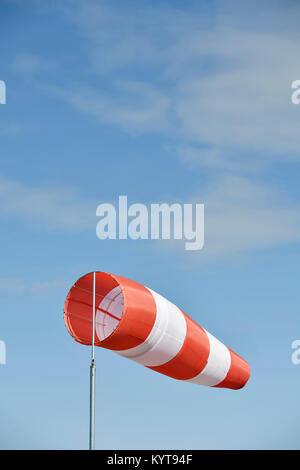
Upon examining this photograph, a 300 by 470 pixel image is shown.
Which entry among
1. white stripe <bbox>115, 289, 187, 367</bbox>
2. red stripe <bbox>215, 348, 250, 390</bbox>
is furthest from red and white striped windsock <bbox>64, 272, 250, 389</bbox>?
red stripe <bbox>215, 348, 250, 390</bbox>

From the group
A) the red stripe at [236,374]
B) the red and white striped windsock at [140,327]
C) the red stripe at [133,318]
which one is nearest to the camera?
the red stripe at [133,318]

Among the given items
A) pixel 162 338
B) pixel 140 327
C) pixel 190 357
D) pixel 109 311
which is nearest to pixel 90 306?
pixel 109 311

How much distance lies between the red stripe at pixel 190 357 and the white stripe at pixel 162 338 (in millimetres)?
196

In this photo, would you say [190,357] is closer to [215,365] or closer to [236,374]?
[215,365]

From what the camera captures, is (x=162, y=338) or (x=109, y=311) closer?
(x=162, y=338)

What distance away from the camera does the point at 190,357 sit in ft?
56.5

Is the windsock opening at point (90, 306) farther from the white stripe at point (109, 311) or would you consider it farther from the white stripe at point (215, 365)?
the white stripe at point (215, 365)

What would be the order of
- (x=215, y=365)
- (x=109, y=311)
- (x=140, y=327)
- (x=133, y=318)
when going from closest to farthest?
(x=133, y=318)
(x=140, y=327)
(x=109, y=311)
(x=215, y=365)

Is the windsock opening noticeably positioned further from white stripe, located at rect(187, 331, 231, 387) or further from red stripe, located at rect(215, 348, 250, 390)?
red stripe, located at rect(215, 348, 250, 390)

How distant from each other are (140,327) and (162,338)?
2.84 feet

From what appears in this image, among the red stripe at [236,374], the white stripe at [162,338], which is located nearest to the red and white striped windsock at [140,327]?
the white stripe at [162,338]

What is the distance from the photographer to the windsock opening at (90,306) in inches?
632

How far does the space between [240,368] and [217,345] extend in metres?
1.41
